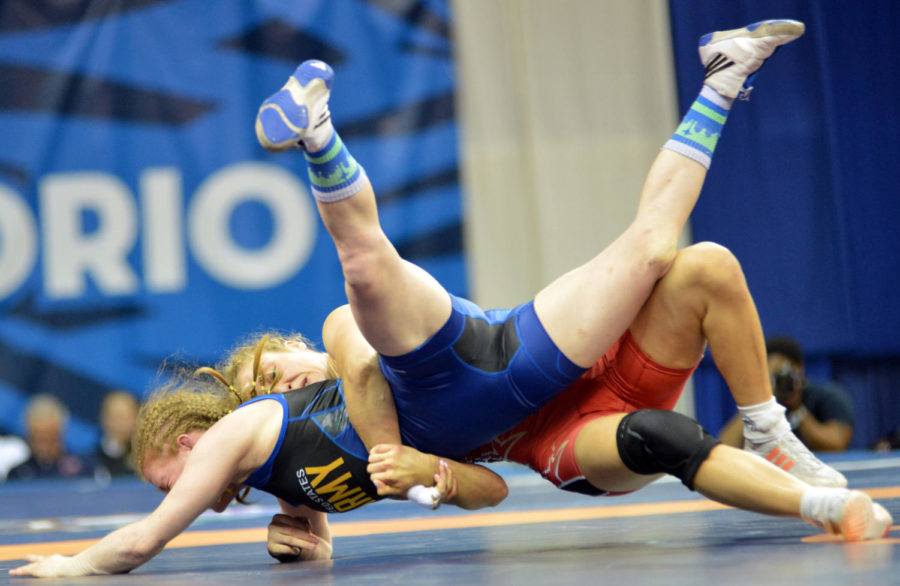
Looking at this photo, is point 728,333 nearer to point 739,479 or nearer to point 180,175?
point 739,479

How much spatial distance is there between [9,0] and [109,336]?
245cm

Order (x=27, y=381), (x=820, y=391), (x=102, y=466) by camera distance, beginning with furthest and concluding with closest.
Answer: (x=27, y=381) → (x=102, y=466) → (x=820, y=391)

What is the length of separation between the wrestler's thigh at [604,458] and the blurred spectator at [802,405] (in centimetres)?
295

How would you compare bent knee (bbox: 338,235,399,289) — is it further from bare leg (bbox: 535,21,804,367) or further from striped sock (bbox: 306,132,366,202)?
bare leg (bbox: 535,21,804,367)

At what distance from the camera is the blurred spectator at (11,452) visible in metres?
6.64

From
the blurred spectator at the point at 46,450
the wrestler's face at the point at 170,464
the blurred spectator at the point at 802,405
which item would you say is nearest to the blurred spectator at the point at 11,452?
the blurred spectator at the point at 46,450

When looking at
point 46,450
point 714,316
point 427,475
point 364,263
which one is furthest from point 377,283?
point 46,450

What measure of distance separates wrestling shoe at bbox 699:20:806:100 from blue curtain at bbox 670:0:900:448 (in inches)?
206

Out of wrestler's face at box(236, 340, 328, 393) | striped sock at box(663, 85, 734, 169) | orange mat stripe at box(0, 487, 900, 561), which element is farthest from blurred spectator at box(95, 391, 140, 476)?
striped sock at box(663, 85, 734, 169)

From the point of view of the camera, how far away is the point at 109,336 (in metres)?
6.87

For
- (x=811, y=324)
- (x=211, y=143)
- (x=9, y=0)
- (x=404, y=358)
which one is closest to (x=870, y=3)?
(x=811, y=324)

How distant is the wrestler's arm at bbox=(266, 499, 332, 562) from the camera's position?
223 cm

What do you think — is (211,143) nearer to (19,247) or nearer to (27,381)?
(19,247)

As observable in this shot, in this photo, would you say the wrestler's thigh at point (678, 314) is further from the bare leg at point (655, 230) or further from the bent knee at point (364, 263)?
the bent knee at point (364, 263)
